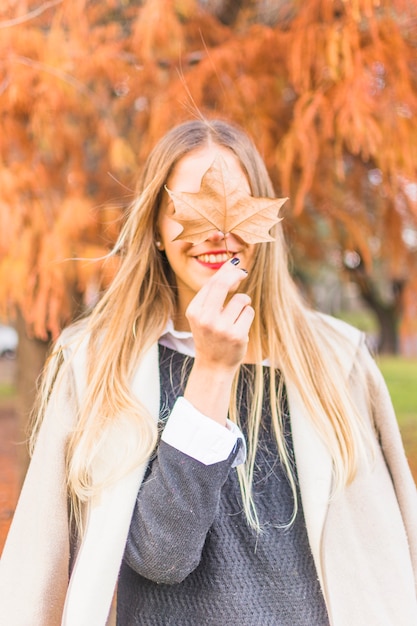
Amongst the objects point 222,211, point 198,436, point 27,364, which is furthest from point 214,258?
point 27,364

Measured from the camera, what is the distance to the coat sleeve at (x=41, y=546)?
1.40m

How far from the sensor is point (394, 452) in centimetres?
165

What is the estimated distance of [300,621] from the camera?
139 centimetres

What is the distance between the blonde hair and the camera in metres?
1.43

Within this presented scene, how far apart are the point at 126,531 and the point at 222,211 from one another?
663mm

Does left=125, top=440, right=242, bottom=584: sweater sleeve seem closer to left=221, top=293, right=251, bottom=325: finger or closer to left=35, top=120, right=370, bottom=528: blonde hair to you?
left=35, top=120, right=370, bottom=528: blonde hair

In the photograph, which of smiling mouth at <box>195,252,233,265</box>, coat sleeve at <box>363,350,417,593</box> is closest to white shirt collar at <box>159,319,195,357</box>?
smiling mouth at <box>195,252,233,265</box>

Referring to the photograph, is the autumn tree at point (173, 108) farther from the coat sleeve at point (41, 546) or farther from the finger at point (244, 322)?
the finger at point (244, 322)

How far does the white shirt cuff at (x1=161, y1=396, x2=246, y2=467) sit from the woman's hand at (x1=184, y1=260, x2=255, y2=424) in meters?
0.02

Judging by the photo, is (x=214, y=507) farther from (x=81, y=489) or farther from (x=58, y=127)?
(x=58, y=127)

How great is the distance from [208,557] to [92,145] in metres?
2.63

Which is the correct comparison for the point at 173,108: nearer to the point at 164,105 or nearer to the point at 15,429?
the point at 164,105

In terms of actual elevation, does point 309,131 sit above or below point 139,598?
above

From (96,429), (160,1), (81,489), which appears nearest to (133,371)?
(96,429)
